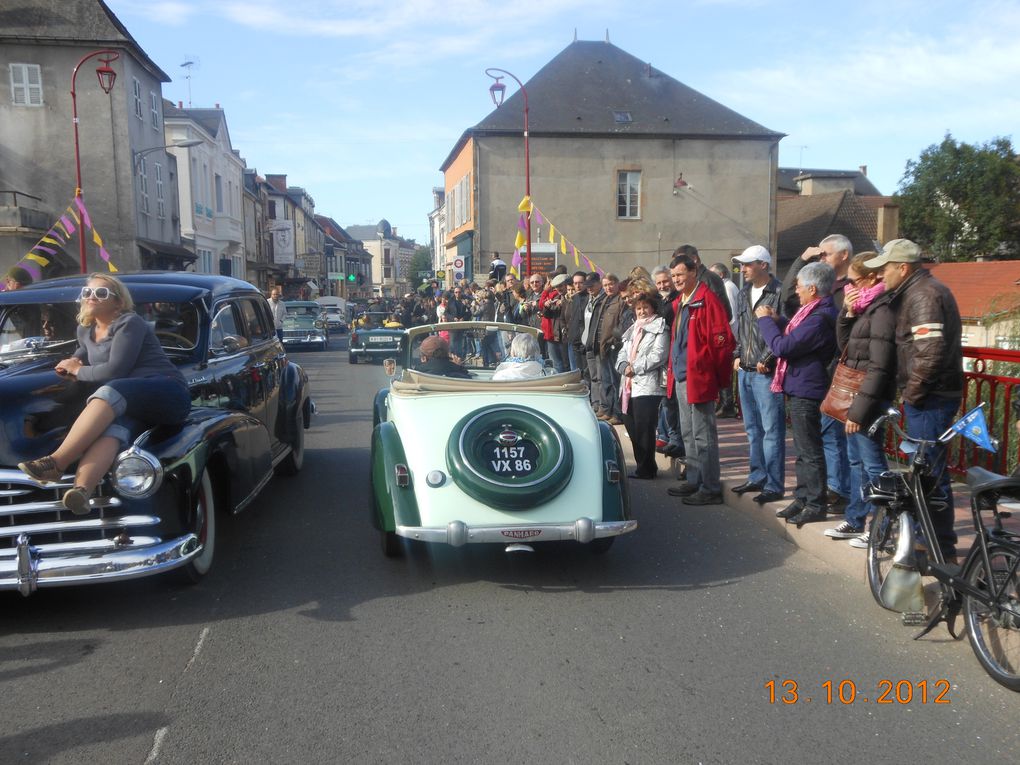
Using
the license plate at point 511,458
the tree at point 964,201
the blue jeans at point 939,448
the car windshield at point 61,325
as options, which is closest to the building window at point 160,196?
the car windshield at point 61,325

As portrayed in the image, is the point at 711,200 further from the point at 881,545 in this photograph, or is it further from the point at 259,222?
the point at 259,222

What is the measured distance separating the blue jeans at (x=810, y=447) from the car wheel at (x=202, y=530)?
3.87 meters

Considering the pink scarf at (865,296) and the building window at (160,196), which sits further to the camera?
the building window at (160,196)

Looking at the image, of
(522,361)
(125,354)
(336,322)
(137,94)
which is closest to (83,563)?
(125,354)

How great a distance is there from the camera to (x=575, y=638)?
4.34 m

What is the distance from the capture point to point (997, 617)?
373cm

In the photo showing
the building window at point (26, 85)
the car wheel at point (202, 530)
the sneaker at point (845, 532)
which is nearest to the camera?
the car wheel at point (202, 530)

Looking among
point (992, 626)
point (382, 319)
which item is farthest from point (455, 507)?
point (382, 319)

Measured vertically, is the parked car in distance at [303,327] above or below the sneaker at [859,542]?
above

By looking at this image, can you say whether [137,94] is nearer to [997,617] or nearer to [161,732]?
[161,732]

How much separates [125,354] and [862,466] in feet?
15.0

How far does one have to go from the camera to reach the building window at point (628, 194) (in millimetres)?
34875

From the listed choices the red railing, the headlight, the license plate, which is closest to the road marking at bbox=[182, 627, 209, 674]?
the headlight

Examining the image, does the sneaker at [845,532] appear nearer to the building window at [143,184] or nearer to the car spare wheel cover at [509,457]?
the car spare wheel cover at [509,457]
